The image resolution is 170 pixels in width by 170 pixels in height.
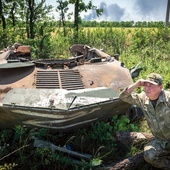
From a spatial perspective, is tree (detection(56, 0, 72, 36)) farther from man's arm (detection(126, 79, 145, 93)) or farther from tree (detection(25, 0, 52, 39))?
man's arm (detection(126, 79, 145, 93))

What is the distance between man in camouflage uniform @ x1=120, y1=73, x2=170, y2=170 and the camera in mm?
4320

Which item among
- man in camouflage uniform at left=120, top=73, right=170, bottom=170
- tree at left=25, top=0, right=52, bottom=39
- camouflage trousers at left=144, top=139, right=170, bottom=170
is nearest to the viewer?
man in camouflage uniform at left=120, top=73, right=170, bottom=170

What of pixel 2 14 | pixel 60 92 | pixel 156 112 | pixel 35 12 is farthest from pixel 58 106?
pixel 2 14

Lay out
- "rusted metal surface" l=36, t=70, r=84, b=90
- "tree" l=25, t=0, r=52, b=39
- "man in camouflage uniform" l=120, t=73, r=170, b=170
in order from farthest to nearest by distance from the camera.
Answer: "tree" l=25, t=0, r=52, b=39 < "rusted metal surface" l=36, t=70, r=84, b=90 < "man in camouflage uniform" l=120, t=73, r=170, b=170

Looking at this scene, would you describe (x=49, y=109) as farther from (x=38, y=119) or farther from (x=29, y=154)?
(x=29, y=154)

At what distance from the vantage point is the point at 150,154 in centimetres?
462

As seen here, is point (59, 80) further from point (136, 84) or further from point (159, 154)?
point (159, 154)

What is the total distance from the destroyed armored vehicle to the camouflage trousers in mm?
871

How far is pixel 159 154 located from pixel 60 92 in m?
1.62

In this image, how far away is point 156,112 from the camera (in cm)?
445

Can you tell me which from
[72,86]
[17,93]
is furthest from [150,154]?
[17,93]

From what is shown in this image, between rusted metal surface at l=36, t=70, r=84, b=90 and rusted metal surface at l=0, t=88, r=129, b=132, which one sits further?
rusted metal surface at l=36, t=70, r=84, b=90

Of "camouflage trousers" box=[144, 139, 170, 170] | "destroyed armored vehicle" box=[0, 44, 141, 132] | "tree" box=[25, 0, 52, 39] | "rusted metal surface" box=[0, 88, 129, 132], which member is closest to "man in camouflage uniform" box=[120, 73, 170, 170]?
"camouflage trousers" box=[144, 139, 170, 170]

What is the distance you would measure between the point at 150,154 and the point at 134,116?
182cm
